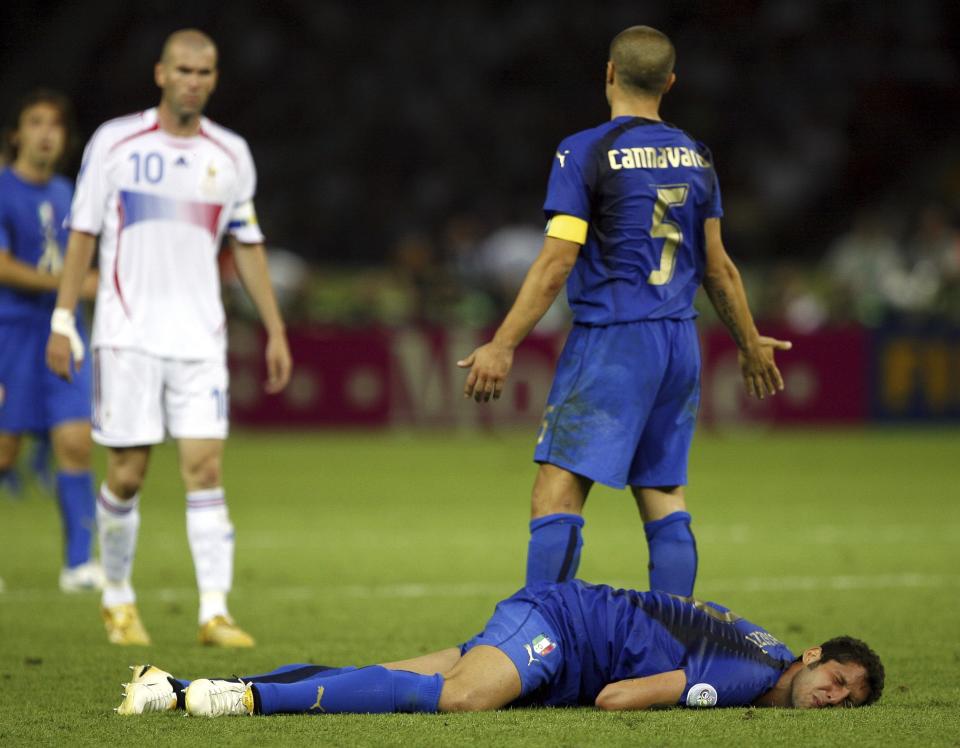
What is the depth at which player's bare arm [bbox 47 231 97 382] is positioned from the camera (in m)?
6.41

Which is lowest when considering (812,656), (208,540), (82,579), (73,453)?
(82,579)

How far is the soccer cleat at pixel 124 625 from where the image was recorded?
21.2 ft

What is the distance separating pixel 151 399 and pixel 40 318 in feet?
7.09

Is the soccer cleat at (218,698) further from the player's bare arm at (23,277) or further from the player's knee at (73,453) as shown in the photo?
the player's bare arm at (23,277)

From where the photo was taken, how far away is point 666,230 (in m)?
5.59

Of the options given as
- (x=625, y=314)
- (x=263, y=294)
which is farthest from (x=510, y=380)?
(x=625, y=314)

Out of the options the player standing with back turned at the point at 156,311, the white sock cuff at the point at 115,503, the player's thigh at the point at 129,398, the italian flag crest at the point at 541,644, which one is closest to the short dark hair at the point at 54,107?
the player standing with back turned at the point at 156,311

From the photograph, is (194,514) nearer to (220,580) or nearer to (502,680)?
(220,580)

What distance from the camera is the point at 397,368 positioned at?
17.6 metres

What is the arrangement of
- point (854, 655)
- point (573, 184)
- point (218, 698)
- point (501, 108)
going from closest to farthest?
point (218, 698)
point (854, 655)
point (573, 184)
point (501, 108)

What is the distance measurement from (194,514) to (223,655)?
68cm

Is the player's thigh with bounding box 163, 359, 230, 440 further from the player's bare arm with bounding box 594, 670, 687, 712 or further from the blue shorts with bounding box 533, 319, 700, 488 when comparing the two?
the player's bare arm with bounding box 594, 670, 687, 712

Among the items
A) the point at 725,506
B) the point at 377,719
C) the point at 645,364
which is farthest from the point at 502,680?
the point at 725,506

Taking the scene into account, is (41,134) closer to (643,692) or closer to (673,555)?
(673,555)
